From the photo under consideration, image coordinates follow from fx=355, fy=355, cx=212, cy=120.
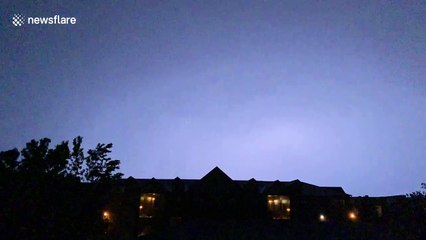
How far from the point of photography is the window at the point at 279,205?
52312 millimetres

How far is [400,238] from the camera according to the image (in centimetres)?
2277

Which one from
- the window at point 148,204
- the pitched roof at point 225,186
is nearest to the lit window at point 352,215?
the pitched roof at point 225,186

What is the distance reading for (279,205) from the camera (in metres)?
52.8

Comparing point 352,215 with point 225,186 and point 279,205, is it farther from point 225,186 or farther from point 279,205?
point 225,186

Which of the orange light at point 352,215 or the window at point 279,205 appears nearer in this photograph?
the window at point 279,205

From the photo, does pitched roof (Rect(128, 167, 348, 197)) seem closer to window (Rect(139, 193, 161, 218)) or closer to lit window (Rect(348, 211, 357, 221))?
window (Rect(139, 193, 161, 218))

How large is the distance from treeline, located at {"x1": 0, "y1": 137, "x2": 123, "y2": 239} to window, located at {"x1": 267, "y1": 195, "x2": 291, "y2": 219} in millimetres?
37316

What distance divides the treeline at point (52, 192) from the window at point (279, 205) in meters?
37.3

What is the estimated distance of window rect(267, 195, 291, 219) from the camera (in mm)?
52312

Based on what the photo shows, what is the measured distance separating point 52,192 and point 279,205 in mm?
41487

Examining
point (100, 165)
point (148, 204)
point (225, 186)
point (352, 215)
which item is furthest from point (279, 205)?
point (100, 165)

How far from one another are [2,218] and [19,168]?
2847mm

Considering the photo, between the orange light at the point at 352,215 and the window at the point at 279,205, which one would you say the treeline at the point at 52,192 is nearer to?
the window at the point at 279,205

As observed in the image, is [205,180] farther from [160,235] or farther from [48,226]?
[48,226]
